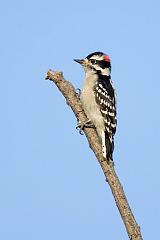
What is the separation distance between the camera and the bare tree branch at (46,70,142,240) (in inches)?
180

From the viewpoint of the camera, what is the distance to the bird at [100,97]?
23.3ft

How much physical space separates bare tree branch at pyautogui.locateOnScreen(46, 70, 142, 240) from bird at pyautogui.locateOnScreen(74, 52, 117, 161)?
0.26 m

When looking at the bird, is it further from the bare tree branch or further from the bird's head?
the bare tree branch

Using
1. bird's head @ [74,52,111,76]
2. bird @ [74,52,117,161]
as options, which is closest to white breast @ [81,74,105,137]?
bird @ [74,52,117,161]

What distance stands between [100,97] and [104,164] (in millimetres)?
1986

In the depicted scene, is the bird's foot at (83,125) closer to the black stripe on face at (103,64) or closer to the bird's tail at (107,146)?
the bird's tail at (107,146)

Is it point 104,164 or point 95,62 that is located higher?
point 95,62

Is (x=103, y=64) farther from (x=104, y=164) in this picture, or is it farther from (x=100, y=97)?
(x=104, y=164)

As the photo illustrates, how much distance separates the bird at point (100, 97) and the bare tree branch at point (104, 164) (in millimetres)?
259

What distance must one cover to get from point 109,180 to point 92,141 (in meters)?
1.00

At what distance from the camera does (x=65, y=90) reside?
6219 millimetres

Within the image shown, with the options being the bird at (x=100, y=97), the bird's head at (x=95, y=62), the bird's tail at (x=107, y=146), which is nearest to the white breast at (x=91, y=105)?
the bird at (x=100, y=97)

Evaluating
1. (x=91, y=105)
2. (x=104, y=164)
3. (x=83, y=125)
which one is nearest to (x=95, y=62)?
(x=91, y=105)

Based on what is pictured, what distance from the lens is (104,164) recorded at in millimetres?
5676
